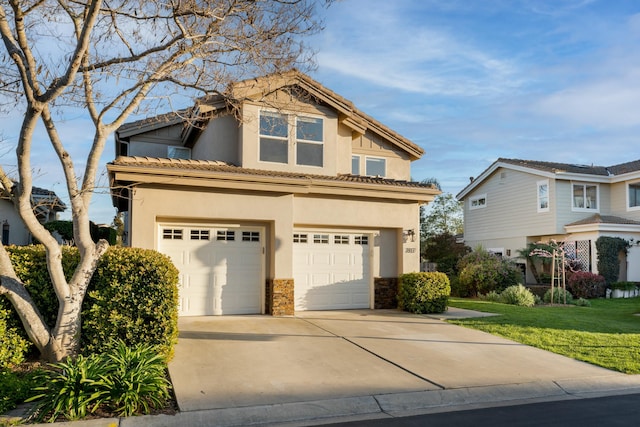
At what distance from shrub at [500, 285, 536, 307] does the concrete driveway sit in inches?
298

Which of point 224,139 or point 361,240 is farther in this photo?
point 361,240

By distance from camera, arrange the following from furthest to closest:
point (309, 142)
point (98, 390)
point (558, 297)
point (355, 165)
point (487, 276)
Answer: point (487, 276), point (558, 297), point (355, 165), point (309, 142), point (98, 390)

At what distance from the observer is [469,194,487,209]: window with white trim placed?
30.7 m

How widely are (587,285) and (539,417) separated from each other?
60.9 feet

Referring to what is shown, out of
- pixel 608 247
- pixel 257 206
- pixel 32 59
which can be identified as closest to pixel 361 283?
pixel 257 206

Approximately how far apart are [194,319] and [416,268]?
6924 millimetres

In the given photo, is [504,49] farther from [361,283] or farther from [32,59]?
[32,59]

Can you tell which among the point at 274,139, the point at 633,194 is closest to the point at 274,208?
the point at 274,139

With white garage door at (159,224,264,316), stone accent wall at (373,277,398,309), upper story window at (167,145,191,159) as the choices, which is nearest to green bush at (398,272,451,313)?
stone accent wall at (373,277,398,309)

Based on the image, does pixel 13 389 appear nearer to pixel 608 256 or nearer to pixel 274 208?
A: pixel 274 208

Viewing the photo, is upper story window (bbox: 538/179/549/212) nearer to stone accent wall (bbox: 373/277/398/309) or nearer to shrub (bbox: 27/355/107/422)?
stone accent wall (bbox: 373/277/398/309)

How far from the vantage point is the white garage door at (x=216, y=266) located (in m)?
12.5

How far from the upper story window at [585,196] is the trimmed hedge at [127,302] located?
79.9 feet

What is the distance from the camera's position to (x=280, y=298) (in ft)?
42.3
